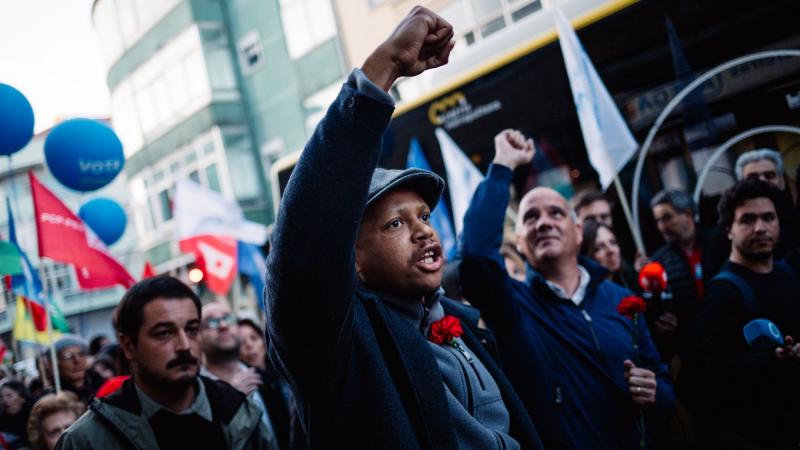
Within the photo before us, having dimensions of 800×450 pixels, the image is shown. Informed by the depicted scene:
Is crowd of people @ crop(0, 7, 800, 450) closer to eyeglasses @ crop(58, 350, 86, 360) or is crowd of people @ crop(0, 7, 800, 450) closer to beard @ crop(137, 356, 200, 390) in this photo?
beard @ crop(137, 356, 200, 390)

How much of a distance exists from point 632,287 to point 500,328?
2552 mm

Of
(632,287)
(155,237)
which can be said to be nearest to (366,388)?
(632,287)

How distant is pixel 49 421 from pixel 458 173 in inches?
153

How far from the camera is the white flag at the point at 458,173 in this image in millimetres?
5812

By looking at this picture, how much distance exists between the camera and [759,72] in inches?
169

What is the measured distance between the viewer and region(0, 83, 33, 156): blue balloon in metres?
4.04

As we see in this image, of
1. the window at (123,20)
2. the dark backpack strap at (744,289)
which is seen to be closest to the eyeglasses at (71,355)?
the dark backpack strap at (744,289)

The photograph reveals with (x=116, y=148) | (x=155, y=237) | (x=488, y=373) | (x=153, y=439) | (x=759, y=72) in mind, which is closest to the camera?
(x=488, y=373)

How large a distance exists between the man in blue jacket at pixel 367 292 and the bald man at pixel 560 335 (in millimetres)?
1027

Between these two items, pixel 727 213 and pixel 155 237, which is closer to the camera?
pixel 727 213

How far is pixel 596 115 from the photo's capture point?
4879 millimetres

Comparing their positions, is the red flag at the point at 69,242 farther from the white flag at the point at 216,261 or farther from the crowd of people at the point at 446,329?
the white flag at the point at 216,261

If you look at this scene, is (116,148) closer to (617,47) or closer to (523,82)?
(523,82)

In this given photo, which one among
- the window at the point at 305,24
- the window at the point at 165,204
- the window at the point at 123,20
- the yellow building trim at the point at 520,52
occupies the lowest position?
the yellow building trim at the point at 520,52
